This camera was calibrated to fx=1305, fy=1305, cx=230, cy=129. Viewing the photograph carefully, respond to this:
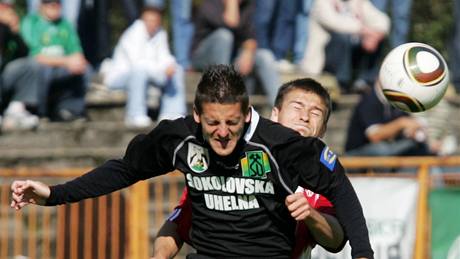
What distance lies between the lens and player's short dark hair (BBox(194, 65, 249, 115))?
6.19m

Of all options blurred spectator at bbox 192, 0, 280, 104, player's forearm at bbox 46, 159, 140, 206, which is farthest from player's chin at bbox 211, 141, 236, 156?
blurred spectator at bbox 192, 0, 280, 104

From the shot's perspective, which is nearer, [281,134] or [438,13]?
[281,134]

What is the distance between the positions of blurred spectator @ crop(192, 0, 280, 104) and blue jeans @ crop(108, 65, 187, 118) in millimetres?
397

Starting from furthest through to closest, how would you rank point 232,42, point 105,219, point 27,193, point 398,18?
point 398,18, point 232,42, point 105,219, point 27,193

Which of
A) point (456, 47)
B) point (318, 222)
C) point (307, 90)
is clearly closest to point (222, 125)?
point (318, 222)

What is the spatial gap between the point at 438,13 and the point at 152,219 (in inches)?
587

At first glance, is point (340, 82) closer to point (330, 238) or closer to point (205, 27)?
point (205, 27)

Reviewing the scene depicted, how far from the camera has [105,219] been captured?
37.3 feet

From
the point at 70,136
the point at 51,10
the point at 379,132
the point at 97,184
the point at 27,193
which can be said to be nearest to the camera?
the point at 27,193

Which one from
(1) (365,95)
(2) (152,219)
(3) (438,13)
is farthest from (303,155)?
(3) (438,13)

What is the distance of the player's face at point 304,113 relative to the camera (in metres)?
7.02

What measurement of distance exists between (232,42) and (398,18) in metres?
2.11

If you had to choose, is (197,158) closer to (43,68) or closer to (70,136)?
(43,68)

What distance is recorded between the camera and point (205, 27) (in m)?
13.8
